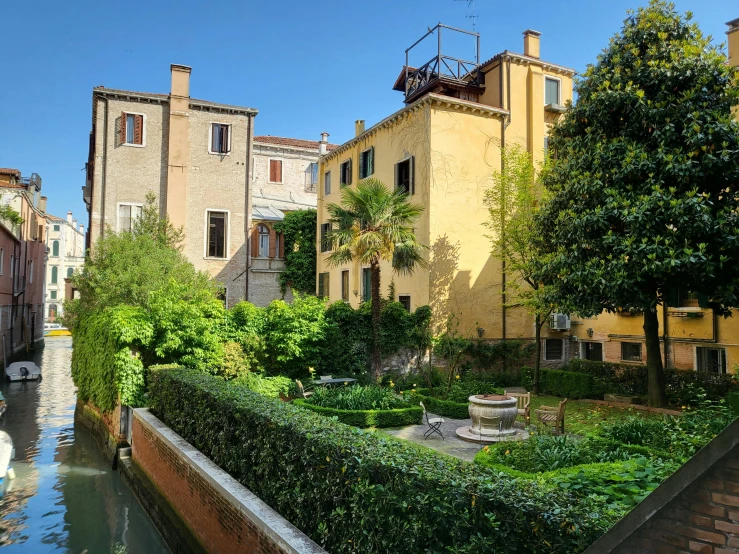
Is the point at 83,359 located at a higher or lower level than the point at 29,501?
higher

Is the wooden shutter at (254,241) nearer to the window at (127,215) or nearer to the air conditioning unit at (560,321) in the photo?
the window at (127,215)

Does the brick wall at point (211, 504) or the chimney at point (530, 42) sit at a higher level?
the chimney at point (530, 42)

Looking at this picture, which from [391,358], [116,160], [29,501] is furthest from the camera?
[116,160]

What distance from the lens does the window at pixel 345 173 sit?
1030 inches

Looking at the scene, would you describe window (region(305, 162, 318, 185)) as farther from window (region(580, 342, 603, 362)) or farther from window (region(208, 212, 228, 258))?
window (region(580, 342, 603, 362))

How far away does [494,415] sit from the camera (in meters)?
12.0

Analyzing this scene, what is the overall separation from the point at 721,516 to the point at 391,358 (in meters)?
17.3

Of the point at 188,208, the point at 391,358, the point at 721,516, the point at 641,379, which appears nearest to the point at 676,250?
the point at 641,379

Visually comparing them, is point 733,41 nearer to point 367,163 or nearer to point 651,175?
point 651,175

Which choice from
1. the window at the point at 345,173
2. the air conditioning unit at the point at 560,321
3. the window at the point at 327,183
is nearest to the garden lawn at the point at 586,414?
the air conditioning unit at the point at 560,321

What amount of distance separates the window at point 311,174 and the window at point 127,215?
40.3 ft

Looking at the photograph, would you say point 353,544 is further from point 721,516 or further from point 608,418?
point 608,418

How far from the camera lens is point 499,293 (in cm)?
2106

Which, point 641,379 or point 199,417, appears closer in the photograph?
point 199,417
